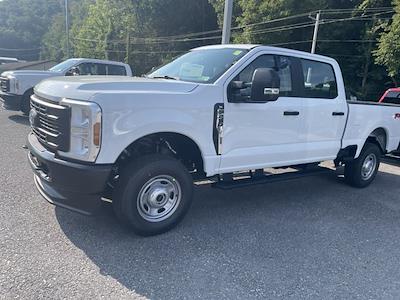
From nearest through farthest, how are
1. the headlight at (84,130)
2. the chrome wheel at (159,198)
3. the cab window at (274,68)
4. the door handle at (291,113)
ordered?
the headlight at (84,130) < the chrome wheel at (159,198) < the cab window at (274,68) < the door handle at (291,113)

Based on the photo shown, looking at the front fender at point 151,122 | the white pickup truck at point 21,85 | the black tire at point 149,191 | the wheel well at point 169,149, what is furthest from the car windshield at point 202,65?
the white pickup truck at point 21,85

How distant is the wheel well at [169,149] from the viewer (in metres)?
3.86

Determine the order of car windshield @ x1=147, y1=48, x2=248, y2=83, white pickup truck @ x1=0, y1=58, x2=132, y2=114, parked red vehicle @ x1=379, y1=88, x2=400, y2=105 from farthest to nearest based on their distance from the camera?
white pickup truck @ x1=0, y1=58, x2=132, y2=114 → parked red vehicle @ x1=379, y1=88, x2=400, y2=105 → car windshield @ x1=147, y1=48, x2=248, y2=83

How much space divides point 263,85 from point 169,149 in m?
1.26

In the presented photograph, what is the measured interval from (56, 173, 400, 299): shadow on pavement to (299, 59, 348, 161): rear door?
84 centimetres

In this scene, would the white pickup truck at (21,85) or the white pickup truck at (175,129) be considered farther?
the white pickup truck at (21,85)

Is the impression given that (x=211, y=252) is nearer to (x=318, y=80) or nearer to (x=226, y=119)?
(x=226, y=119)

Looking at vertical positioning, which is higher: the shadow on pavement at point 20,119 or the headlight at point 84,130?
the headlight at point 84,130

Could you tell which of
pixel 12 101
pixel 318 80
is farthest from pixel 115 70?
pixel 318 80

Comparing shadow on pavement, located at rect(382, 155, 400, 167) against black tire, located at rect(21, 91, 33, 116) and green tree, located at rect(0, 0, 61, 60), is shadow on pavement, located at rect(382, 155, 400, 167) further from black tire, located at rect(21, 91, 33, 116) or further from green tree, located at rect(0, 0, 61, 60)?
green tree, located at rect(0, 0, 61, 60)

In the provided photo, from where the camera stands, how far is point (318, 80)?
5.41m

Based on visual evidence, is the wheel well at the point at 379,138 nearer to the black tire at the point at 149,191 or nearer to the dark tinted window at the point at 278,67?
the dark tinted window at the point at 278,67

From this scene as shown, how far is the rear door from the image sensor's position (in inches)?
204

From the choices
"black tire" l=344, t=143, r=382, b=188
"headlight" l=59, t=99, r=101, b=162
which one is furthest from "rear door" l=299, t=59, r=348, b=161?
"headlight" l=59, t=99, r=101, b=162
